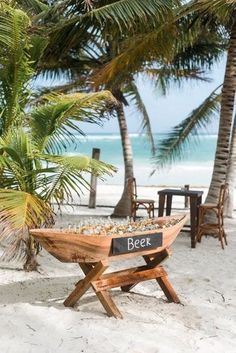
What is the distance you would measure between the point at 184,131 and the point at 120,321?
6.36 metres

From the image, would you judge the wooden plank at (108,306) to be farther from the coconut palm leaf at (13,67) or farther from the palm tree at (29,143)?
the coconut palm leaf at (13,67)

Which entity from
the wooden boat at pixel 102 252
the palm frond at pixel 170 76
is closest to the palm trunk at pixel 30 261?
the wooden boat at pixel 102 252

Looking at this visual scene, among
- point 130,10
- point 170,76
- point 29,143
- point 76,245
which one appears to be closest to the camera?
point 76,245

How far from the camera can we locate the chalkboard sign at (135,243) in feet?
10.9

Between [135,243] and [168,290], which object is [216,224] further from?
[135,243]

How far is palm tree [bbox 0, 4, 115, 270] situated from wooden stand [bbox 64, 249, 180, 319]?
2.11 feet

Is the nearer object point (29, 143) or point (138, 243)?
point (138, 243)

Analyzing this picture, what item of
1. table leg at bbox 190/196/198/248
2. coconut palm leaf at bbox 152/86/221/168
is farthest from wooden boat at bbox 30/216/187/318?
coconut palm leaf at bbox 152/86/221/168

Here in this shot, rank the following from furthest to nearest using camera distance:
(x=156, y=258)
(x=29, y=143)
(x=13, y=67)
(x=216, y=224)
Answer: (x=216, y=224) < (x=13, y=67) < (x=29, y=143) < (x=156, y=258)

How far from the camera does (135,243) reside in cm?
339

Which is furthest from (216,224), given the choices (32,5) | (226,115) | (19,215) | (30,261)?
(32,5)

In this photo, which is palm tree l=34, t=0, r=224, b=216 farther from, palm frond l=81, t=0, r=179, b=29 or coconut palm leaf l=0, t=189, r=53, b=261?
coconut palm leaf l=0, t=189, r=53, b=261

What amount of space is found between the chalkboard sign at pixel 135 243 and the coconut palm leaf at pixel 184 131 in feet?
18.7

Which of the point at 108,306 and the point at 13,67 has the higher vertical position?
the point at 13,67
